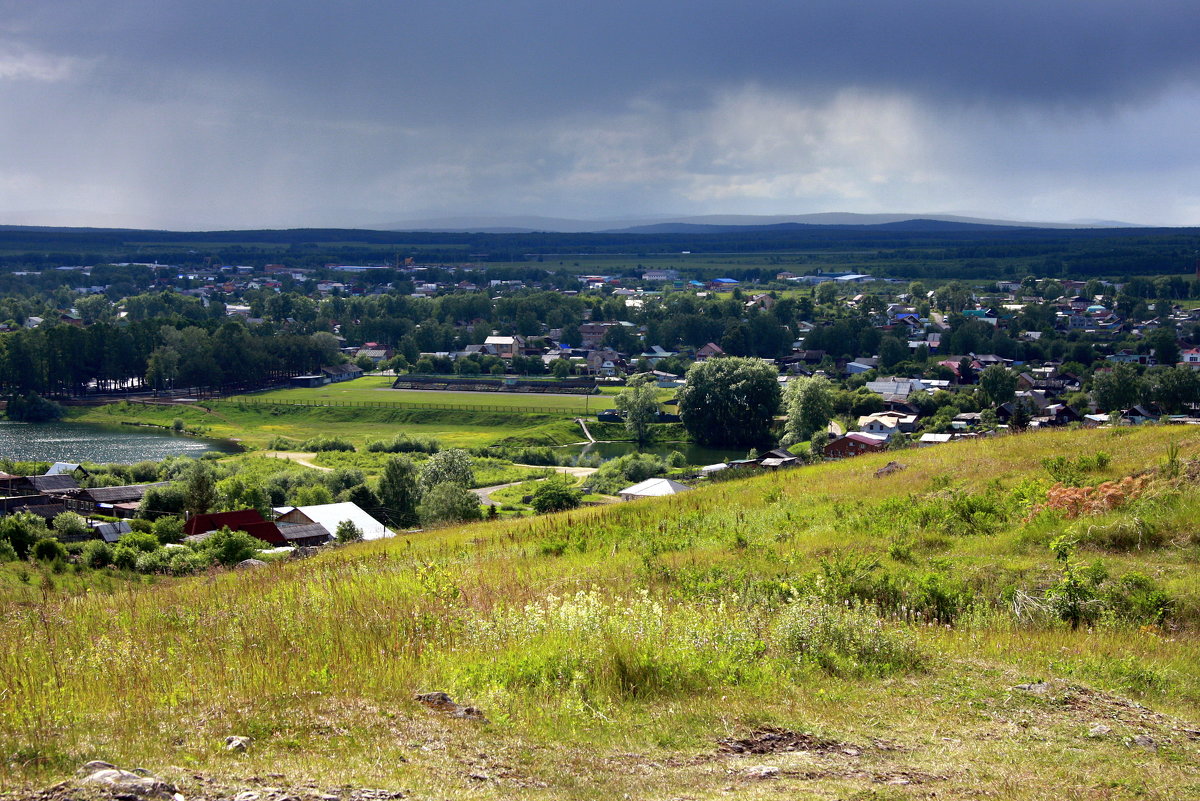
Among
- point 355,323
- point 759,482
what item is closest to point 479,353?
point 355,323

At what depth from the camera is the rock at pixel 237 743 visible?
5316 mm

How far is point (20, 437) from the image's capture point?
2616 inches

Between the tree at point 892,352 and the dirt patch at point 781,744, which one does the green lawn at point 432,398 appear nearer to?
the tree at point 892,352

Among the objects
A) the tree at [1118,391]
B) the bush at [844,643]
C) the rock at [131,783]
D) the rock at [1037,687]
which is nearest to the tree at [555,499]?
the bush at [844,643]

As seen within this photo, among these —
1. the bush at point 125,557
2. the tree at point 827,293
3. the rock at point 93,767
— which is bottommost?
the bush at point 125,557

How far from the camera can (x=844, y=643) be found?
7781 mm

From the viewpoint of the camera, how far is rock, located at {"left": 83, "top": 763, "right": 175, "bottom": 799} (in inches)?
182

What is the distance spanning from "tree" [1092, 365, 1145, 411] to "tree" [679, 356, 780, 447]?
20081mm

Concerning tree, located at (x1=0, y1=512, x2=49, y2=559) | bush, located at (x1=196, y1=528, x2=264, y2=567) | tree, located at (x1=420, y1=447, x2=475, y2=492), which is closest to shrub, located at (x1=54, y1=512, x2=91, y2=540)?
tree, located at (x1=0, y1=512, x2=49, y2=559)

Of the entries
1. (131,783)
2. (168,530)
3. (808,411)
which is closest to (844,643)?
(131,783)

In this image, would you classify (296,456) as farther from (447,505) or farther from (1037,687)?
(1037,687)

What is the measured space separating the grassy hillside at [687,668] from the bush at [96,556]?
12.5 metres

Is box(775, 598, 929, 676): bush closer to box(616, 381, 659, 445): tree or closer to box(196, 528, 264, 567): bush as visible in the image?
box(196, 528, 264, 567): bush

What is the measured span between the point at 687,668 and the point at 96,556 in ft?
66.7
